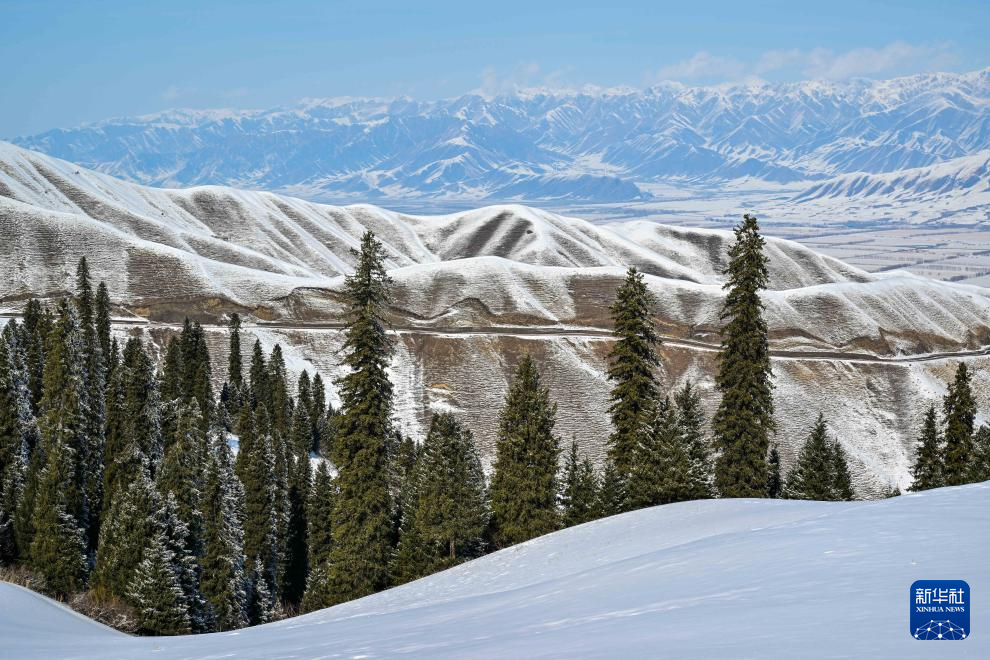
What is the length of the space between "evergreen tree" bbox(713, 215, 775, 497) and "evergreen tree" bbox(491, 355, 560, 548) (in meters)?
10.2

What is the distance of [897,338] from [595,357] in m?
48.7

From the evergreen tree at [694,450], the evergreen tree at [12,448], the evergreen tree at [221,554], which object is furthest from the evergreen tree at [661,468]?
the evergreen tree at [12,448]

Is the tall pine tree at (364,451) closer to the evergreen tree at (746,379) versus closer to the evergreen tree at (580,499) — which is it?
the evergreen tree at (580,499)

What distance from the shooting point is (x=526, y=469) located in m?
44.6

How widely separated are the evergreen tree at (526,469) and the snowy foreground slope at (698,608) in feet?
66.8

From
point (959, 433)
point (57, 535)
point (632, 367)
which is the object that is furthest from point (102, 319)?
point (959, 433)

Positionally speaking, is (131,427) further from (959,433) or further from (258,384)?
(959,433)

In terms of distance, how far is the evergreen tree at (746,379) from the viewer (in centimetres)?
4462

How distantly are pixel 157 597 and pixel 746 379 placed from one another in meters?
31.7

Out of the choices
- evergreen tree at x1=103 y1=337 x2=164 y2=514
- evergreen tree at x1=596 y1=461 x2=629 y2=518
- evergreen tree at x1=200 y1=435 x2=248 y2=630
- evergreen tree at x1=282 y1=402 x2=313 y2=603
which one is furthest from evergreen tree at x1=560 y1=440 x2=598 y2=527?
evergreen tree at x1=103 y1=337 x2=164 y2=514

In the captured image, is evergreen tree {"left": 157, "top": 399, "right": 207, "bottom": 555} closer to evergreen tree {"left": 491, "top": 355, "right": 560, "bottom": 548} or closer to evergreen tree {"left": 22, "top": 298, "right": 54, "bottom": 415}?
evergreen tree {"left": 491, "top": 355, "right": 560, "bottom": 548}

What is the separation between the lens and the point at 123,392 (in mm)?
59031

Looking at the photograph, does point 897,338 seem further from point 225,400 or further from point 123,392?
point 123,392

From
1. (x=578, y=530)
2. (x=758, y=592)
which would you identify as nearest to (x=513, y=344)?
(x=578, y=530)
